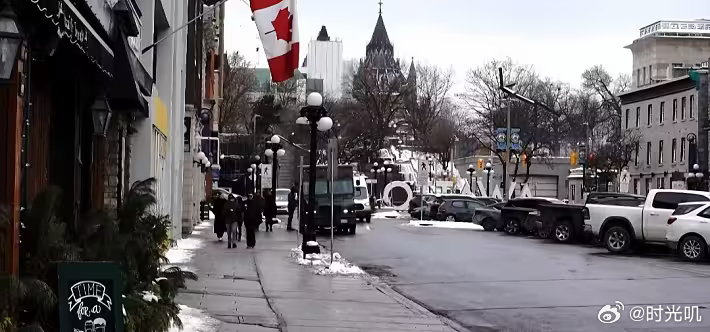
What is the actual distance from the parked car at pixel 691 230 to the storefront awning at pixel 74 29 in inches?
705

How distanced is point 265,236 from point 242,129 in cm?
7369

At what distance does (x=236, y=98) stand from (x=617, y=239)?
5647 cm

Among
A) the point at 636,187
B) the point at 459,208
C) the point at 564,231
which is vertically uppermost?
the point at 636,187

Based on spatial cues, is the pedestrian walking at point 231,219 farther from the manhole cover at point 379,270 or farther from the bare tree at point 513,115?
the bare tree at point 513,115

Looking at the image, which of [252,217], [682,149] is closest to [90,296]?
[252,217]

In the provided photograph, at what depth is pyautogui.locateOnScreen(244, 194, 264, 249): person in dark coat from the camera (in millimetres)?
28438

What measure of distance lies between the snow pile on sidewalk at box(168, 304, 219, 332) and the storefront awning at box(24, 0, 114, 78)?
128 inches

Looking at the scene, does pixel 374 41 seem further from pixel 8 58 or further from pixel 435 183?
pixel 8 58

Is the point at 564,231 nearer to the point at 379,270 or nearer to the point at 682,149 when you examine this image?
the point at 379,270

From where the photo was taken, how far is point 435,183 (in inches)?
3172

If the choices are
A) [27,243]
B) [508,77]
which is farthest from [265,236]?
[508,77]

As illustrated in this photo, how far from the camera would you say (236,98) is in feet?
266

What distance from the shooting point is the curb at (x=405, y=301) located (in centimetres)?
1336

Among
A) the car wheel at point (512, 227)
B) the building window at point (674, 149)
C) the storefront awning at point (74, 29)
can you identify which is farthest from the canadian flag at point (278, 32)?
the building window at point (674, 149)
